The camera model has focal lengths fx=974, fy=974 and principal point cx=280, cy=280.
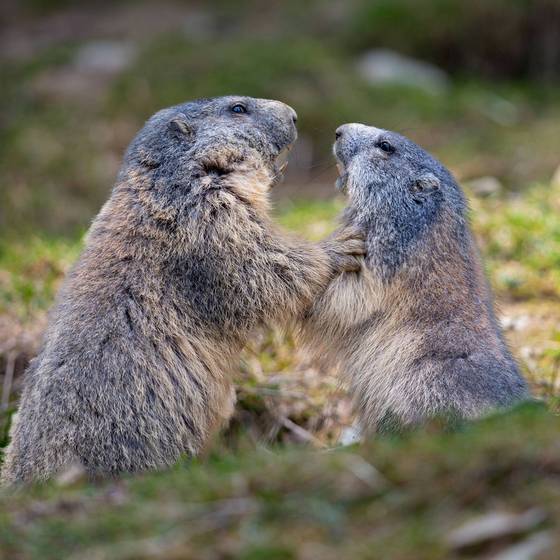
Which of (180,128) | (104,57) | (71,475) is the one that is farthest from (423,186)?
(104,57)

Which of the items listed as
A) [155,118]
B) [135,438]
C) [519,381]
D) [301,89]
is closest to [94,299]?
[135,438]

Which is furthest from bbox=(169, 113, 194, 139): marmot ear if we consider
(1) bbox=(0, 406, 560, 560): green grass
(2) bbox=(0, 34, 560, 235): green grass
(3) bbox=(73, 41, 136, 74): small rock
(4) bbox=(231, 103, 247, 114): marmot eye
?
(3) bbox=(73, 41, 136, 74): small rock

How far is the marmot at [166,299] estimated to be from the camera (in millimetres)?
5445

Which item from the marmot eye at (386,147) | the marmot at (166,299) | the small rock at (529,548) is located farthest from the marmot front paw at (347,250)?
the small rock at (529,548)

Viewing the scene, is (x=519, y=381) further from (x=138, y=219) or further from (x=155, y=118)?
(x=155, y=118)

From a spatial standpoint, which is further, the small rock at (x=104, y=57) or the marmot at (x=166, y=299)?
the small rock at (x=104, y=57)

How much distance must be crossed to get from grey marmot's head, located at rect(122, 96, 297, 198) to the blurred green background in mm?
1863

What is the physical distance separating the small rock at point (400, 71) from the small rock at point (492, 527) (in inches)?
518

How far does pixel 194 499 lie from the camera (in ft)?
12.5

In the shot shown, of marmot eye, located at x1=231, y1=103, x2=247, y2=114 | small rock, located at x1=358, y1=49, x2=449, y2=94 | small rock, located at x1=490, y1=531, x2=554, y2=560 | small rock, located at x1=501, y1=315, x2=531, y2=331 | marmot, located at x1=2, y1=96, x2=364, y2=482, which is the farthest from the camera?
small rock, located at x1=358, y1=49, x2=449, y2=94

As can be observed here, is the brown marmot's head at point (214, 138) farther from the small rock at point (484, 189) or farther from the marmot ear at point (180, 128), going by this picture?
the small rock at point (484, 189)

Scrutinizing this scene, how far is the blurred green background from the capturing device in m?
8.38

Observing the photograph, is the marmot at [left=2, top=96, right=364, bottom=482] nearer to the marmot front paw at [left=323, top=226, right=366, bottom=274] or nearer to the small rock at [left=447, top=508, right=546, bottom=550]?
the marmot front paw at [left=323, top=226, right=366, bottom=274]

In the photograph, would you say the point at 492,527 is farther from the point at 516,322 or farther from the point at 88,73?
the point at 88,73
